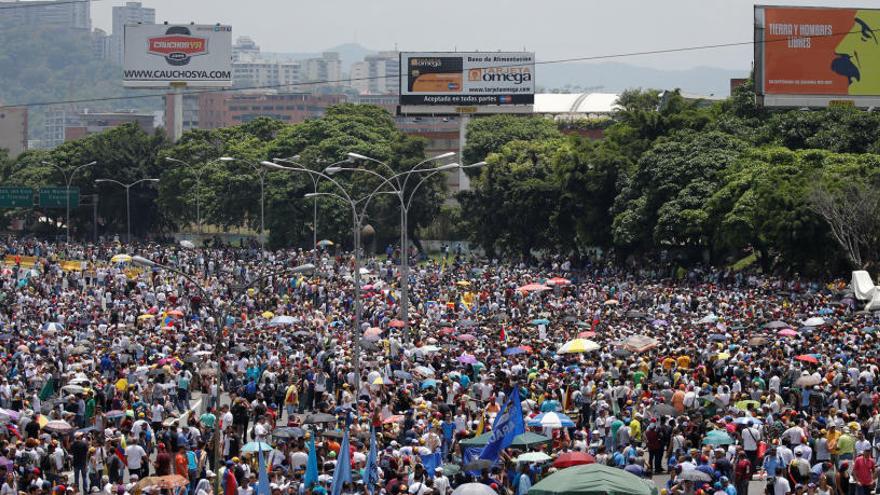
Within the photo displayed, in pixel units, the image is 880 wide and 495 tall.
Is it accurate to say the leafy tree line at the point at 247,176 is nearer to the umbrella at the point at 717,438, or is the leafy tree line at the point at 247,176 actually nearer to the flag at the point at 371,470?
the umbrella at the point at 717,438

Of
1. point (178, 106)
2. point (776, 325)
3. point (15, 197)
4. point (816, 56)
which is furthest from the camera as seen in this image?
point (178, 106)

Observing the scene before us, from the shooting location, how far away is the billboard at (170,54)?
362ft

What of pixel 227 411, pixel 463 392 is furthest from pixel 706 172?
pixel 227 411

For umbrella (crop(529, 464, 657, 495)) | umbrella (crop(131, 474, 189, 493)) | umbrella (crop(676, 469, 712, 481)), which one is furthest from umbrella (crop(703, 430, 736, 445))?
umbrella (crop(131, 474, 189, 493))

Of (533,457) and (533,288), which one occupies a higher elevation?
(533,288)

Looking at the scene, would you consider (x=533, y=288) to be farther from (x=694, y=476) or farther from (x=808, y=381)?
(x=694, y=476)

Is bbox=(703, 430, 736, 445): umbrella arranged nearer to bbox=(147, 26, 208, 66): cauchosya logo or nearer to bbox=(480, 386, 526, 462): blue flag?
bbox=(480, 386, 526, 462): blue flag

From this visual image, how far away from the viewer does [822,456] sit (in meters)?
23.4

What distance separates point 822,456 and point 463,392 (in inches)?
366

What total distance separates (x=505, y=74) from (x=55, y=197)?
28.0 metres

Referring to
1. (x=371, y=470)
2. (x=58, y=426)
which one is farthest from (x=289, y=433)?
(x=58, y=426)

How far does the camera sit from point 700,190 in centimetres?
6038

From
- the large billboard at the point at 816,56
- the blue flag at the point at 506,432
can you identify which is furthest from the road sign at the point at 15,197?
the blue flag at the point at 506,432

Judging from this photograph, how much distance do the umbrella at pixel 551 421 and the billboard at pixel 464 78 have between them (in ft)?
227
